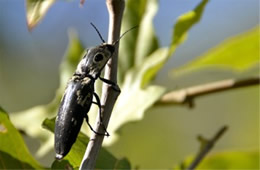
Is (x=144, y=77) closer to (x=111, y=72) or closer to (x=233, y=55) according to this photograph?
(x=233, y=55)

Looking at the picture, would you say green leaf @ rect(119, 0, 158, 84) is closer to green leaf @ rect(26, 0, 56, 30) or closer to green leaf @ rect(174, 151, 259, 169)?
green leaf @ rect(174, 151, 259, 169)

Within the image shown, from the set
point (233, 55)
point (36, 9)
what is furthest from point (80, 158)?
point (233, 55)

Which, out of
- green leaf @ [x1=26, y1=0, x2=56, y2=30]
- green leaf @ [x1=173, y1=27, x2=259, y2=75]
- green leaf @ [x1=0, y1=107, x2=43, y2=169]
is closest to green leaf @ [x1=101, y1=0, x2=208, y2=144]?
green leaf @ [x1=173, y1=27, x2=259, y2=75]

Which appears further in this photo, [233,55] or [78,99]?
[233,55]

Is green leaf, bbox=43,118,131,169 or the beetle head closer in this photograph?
green leaf, bbox=43,118,131,169

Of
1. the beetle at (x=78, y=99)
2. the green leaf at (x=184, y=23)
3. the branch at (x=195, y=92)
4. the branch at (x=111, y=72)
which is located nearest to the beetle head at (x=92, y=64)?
the beetle at (x=78, y=99)

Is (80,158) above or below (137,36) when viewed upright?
above

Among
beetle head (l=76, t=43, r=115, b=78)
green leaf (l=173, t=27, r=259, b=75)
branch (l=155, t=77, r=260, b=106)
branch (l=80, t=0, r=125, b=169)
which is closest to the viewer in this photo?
branch (l=80, t=0, r=125, b=169)

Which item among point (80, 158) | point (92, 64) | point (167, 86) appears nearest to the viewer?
point (80, 158)
